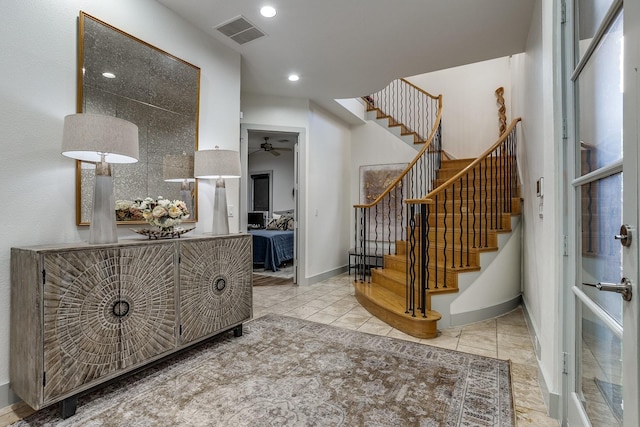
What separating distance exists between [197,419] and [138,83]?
238 centimetres

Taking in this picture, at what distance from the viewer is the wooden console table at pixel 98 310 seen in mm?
1604

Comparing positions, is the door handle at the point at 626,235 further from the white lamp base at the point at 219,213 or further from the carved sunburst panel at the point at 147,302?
the white lamp base at the point at 219,213

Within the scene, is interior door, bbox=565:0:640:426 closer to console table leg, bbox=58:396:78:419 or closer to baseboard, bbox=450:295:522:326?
baseboard, bbox=450:295:522:326

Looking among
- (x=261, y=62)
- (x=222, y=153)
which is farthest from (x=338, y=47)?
(x=222, y=153)

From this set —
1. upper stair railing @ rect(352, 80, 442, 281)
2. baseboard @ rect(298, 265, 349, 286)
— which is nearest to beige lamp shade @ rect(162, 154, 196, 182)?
baseboard @ rect(298, 265, 349, 286)

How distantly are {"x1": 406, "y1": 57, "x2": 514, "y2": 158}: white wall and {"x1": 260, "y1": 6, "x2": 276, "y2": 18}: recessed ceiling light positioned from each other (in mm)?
4328

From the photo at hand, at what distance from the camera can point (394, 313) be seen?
303 cm

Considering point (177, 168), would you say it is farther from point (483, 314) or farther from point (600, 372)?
point (483, 314)

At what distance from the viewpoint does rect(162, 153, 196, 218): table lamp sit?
8.70ft

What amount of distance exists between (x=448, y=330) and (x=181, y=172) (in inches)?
113

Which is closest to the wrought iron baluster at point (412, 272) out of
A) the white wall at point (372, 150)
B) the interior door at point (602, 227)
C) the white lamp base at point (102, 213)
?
the interior door at point (602, 227)

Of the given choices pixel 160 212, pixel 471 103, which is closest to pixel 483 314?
pixel 160 212

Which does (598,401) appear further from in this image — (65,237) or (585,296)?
(65,237)

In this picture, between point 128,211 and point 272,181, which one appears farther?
point 272,181
